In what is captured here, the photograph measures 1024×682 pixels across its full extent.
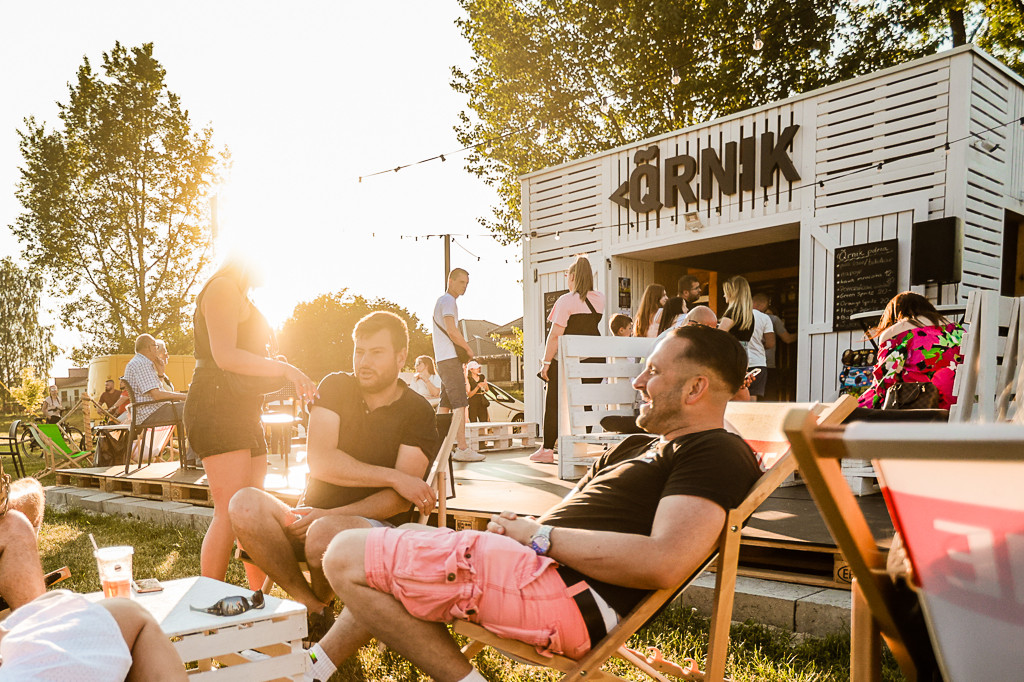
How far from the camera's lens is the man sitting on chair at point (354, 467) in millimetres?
2688

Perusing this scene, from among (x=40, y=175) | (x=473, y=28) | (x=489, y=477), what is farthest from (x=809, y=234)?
(x=40, y=175)

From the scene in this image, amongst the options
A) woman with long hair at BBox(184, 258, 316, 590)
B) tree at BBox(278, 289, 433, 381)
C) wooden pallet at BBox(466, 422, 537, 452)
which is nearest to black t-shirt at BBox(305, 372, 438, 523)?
woman with long hair at BBox(184, 258, 316, 590)

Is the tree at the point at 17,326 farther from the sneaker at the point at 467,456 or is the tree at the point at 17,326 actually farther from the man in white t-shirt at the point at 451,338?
the man in white t-shirt at the point at 451,338

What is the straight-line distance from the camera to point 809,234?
821cm

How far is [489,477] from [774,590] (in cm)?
314

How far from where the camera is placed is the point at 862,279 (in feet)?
25.2

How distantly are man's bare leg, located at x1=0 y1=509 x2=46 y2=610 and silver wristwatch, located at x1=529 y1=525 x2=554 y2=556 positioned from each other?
1.60m

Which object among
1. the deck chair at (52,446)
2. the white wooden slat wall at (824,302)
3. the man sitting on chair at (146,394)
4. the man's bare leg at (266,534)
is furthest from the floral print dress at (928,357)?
the deck chair at (52,446)

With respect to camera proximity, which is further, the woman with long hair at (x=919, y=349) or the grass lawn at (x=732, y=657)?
the woman with long hair at (x=919, y=349)

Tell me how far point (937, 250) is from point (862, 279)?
0.81 m

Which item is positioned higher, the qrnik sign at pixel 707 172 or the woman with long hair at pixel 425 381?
the qrnik sign at pixel 707 172

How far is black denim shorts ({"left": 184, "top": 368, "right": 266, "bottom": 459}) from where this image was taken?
2809 mm

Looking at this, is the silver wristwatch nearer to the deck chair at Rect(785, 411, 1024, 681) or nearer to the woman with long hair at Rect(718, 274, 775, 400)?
the deck chair at Rect(785, 411, 1024, 681)

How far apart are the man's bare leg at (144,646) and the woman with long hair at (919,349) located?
3.92 metres
